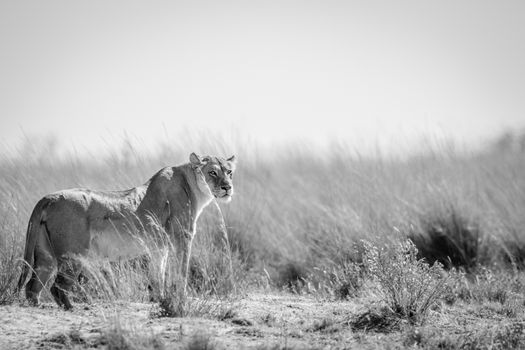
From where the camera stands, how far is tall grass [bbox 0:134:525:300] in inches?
393

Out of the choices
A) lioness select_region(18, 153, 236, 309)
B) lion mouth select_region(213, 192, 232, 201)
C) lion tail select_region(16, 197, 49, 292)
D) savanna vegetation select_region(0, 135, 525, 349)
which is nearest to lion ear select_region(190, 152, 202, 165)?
lioness select_region(18, 153, 236, 309)

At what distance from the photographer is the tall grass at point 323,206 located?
999 centimetres

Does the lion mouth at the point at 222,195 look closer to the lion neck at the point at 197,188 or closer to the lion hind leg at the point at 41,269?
the lion neck at the point at 197,188

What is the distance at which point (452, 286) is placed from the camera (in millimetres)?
7906

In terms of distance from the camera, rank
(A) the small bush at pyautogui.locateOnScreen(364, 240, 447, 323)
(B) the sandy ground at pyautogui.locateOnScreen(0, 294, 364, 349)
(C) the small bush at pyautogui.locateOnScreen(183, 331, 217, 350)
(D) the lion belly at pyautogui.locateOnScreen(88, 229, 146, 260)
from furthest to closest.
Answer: (D) the lion belly at pyautogui.locateOnScreen(88, 229, 146, 260) → (A) the small bush at pyautogui.locateOnScreen(364, 240, 447, 323) → (B) the sandy ground at pyautogui.locateOnScreen(0, 294, 364, 349) → (C) the small bush at pyautogui.locateOnScreen(183, 331, 217, 350)

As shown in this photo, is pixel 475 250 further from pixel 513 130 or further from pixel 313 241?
pixel 513 130

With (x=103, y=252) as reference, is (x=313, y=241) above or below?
below

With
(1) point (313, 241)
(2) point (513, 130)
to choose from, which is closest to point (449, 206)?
(1) point (313, 241)

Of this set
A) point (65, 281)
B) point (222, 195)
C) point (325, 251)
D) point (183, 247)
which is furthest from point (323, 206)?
point (65, 281)

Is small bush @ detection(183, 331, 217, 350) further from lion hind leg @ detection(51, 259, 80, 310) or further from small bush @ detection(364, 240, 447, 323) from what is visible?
small bush @ detection(364, 240, 447, 323)

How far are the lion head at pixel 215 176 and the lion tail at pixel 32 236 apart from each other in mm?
2196

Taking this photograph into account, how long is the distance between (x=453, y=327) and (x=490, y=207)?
632cm

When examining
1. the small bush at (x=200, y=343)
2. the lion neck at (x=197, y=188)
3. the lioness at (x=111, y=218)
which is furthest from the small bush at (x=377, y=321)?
the lion neck at (x=197, y=188)

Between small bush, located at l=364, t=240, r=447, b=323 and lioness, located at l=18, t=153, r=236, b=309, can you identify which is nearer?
lioness, located at l=18, t=153, r=236, b=309
